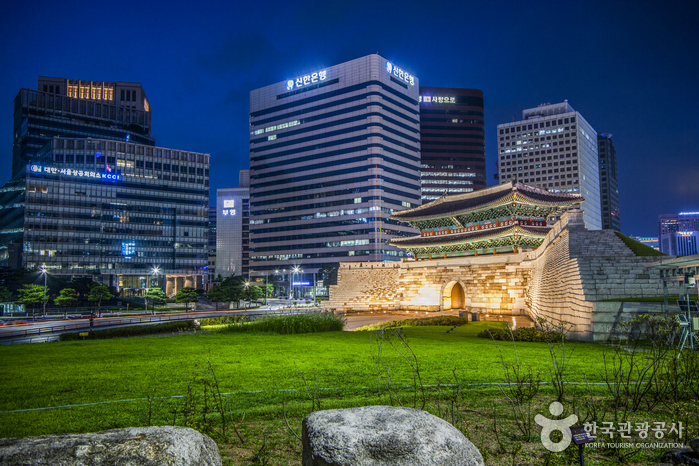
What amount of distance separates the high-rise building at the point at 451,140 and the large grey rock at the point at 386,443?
138 meters

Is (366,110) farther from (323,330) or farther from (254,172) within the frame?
(323,330)

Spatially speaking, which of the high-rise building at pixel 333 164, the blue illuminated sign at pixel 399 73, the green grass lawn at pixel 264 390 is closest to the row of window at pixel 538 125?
the high-rise building at pixel 333 164

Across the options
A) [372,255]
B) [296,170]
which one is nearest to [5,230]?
[296,170]

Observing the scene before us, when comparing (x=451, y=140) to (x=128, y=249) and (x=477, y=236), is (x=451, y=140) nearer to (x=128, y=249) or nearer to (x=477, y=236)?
(x=128, y=249)

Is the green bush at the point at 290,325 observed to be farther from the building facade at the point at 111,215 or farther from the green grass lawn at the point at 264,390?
the building facade at the point at 111,215

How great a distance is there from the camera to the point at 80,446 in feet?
10.9

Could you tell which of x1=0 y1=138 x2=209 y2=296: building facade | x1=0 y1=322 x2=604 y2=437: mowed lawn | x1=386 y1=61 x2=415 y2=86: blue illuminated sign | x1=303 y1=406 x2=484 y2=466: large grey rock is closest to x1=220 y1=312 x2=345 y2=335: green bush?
x1=0 y1=322 x2=604 y2=437: mowed lawn

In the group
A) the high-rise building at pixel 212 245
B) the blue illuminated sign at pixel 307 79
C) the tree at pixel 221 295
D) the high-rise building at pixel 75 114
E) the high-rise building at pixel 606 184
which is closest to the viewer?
the tree at pixel 221 295

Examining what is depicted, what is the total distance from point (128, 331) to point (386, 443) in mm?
29414

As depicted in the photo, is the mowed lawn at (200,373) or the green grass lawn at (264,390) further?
the mowed lawn at (200,373)

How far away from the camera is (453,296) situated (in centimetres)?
4662

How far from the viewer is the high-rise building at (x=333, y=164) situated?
10225cm

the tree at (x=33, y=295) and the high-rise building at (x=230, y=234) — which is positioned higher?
the high-rise building at (x=230, y=234)

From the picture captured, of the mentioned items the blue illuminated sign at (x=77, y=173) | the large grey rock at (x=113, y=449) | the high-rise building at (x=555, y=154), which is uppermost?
the high-rise building at (x=555, y=154)
